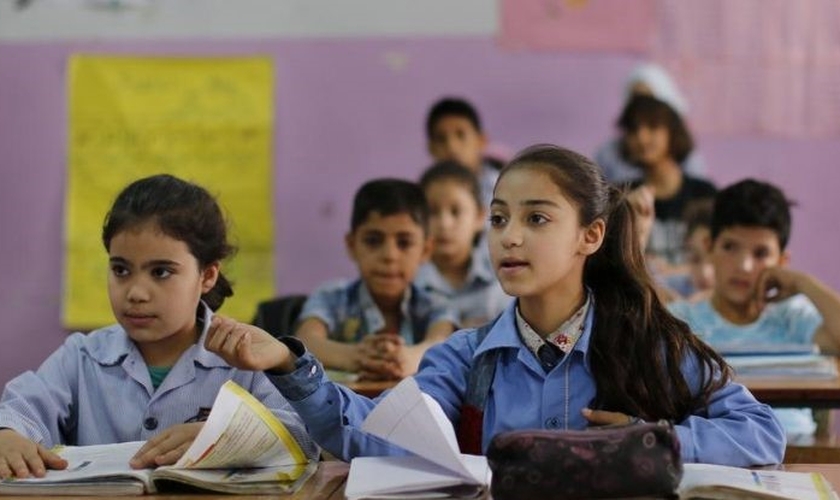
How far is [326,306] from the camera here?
3.38 metres

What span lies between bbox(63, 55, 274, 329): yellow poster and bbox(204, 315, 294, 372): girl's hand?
10.9 ft

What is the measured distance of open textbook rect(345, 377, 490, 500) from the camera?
1.63 metres

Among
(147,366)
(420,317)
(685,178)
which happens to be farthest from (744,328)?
→ (147,366)

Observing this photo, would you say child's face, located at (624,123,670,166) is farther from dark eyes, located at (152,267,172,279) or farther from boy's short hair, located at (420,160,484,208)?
dark eyes, located at (152,267,172,279)

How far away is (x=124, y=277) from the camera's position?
2.17 m

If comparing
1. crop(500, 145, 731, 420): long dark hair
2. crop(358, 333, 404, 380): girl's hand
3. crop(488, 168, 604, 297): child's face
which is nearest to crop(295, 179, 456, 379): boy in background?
crop(358, 333, 404, 380): girl's hand

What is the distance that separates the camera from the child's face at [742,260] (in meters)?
3.35

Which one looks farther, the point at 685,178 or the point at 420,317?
the point at 685,178

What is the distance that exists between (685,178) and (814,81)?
734 mm

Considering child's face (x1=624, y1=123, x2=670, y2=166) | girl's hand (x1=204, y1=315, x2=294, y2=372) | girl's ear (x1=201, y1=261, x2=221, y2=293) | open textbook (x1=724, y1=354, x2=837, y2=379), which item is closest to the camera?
girl's hand (x1=204, y1=315, x2=294, y2=372)

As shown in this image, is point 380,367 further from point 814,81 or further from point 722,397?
point 814,81

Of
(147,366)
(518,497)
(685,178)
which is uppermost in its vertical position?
(685,178)

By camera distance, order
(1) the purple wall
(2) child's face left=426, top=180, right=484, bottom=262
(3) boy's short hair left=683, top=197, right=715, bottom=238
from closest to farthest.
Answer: (2) child's face left=426, top=180, right=484, bottom=262 < (3) boy's short hair left=683, top=197, right=715, bottom=238 < (1) the purple wall

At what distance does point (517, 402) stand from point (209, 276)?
605mm
